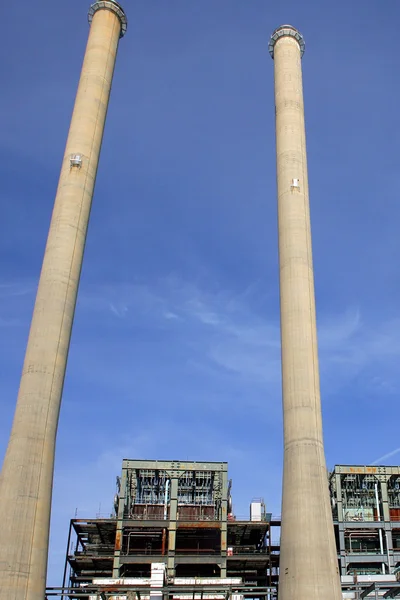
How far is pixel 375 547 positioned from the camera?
64.4 m

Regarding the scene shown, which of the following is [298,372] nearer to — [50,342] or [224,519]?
[50,342]

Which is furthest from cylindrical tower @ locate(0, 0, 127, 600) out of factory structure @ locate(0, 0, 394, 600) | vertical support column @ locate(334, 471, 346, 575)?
vertical support column @ locate(334, 471, 346, 575)

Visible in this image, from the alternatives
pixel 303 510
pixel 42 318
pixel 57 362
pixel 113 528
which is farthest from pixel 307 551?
pixel 113 528

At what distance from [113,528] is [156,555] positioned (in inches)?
228

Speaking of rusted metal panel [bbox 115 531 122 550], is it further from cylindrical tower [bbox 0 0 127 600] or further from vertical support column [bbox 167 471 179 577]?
cylindrical tower [bbox 0 0 127 600]

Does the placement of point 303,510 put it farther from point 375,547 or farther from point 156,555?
point 375,547

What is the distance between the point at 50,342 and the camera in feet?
123

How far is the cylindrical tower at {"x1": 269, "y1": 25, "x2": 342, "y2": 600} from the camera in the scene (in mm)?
33469

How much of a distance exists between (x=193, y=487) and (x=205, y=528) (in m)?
4.32

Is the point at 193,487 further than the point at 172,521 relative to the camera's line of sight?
Yes

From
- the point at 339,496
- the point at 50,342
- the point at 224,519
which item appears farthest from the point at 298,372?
the point at 339,496

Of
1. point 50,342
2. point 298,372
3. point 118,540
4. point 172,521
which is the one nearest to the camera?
point 50,342

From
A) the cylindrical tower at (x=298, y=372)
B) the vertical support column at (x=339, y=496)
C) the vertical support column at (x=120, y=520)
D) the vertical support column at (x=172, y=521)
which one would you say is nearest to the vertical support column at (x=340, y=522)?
the vertical support column at (x=339, y=496)

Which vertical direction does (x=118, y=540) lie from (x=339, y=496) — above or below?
below
